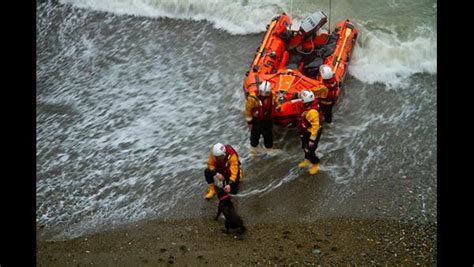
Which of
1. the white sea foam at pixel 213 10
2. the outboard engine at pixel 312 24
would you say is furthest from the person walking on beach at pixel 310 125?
the white sea foam at pixel 213 10

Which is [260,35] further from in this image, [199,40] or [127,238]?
[127,238]

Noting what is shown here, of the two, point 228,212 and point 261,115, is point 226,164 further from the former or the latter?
point 261,115

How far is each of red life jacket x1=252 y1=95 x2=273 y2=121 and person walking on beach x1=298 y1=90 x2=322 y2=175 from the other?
0.44 metres

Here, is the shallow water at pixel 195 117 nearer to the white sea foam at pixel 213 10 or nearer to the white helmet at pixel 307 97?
the white sea foam at pixel 213 10

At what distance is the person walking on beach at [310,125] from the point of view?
22.1 feet

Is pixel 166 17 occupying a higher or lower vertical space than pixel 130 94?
higher

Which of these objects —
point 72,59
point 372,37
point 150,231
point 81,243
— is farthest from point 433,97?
point 72,59

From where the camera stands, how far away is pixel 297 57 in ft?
29.1

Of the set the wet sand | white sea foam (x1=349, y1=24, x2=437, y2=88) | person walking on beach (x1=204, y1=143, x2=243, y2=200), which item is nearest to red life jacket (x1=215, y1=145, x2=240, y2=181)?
person walking on beach (x1=204, y1=143, x2=243, y2=200)
